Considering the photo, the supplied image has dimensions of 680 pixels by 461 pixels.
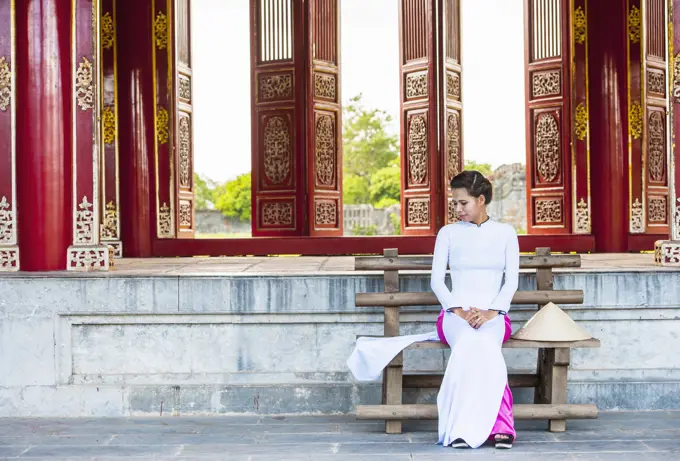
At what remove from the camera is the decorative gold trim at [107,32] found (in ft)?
25.5

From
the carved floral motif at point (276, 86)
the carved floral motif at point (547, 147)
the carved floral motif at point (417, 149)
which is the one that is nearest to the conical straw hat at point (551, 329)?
the carved floral motif at point (547, 147)

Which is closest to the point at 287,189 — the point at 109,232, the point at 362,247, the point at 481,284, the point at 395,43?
the point at 362,247

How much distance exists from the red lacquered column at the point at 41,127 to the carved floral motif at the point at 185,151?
3537 millimetres

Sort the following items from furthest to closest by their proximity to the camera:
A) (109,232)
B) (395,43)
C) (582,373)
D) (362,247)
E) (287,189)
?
(395,43)
(287,189)
(362,247)
(109,232)
(582,373)

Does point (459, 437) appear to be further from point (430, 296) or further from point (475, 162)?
point (475, 162)

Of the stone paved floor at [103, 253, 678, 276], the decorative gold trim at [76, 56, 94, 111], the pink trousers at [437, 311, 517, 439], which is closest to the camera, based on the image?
the pink trousers at [437, 311, 517, 439]

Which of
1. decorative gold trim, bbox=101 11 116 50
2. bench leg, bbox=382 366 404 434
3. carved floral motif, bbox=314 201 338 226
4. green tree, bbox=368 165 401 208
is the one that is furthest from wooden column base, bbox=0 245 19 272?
green tree, bbox=368 165 401 208

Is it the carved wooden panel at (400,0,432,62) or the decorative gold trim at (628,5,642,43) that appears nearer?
the decorative gold trim at (628,5,642,43)

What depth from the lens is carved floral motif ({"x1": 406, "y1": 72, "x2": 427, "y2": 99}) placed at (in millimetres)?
9156

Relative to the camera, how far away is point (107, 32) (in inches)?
306

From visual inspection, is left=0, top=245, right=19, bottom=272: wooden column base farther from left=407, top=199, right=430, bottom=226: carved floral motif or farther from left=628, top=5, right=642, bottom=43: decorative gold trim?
left=628, top=5, right=642, bottom=43: decorative gold trim

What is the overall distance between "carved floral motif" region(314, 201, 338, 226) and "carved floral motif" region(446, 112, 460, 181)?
128 centimetres

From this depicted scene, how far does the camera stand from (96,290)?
14.4 ft

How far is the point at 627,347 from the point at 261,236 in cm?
540
